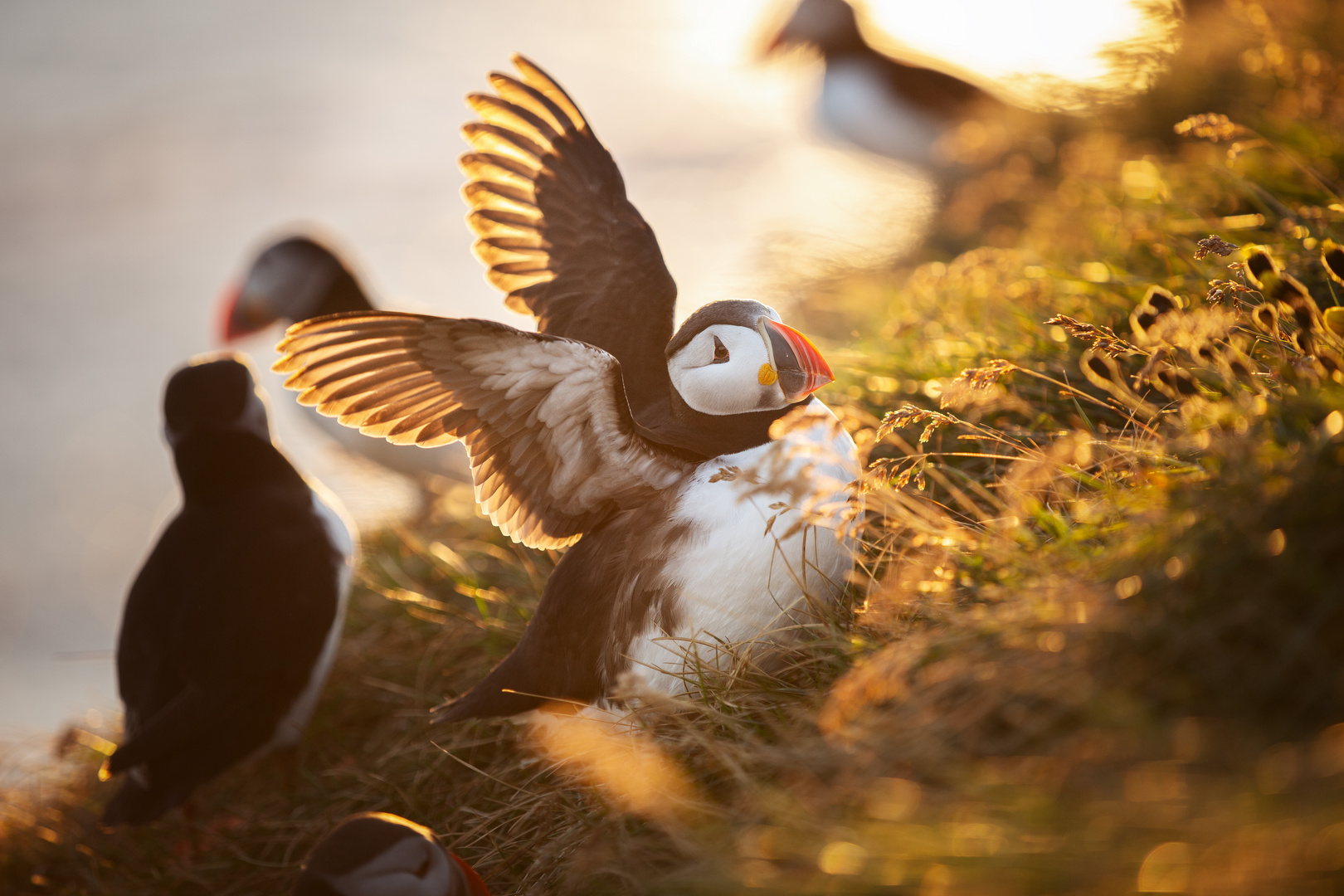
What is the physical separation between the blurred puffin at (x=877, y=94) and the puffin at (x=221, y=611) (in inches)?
208

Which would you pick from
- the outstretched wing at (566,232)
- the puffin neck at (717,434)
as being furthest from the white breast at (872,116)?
the puffin neck at (717,434)

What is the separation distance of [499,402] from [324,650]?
5.03 feet

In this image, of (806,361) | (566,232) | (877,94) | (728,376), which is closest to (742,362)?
(728,376)

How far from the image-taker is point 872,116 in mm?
7191

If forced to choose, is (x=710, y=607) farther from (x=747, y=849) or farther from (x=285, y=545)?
(x=285, y=545)

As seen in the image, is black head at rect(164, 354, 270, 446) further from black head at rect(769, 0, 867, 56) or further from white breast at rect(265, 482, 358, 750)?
black head at rect(769, 0, 867, 56)

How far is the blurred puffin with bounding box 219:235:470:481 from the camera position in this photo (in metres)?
5.71

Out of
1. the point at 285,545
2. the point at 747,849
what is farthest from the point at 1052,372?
the point at 285,545

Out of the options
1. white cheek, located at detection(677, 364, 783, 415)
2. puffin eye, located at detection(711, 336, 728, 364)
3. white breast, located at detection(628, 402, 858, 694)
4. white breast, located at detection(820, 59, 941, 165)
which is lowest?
white breast, located at detection(628, 402, 858, 694)

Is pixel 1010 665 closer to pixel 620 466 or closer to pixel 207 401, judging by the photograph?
pixel 620 466

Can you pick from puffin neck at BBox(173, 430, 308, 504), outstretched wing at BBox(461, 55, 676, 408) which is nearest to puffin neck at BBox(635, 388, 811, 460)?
outstretched wing at BBox(461, 55, 676, 408)

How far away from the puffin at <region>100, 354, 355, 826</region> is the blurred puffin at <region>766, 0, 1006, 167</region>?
17.3 feet

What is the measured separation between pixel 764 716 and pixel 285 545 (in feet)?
6.53

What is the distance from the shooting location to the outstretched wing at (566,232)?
2771 mm
